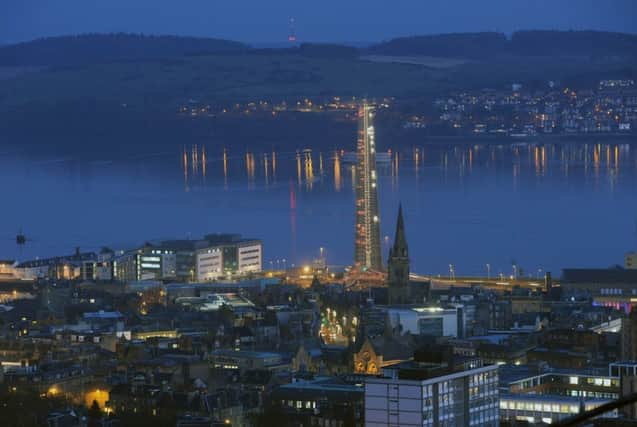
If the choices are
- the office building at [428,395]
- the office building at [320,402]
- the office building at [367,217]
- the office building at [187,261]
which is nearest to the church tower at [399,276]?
the office building at [367,217]

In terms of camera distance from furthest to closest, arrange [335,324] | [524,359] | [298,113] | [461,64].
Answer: [461,64] < [298,113] < [335,324] < [524,359]

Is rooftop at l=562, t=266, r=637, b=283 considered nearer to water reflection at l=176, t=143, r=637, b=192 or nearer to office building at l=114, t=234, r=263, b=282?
office building at l=114, t=234, r=263, b=282

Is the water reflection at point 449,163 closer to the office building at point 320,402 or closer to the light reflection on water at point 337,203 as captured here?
the light reflection on water at point 337,203

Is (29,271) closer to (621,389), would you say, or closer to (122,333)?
(122,333)

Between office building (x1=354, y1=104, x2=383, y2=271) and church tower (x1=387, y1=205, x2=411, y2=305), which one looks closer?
church tower (x1=387, y1=205, x2=411, y2=305)

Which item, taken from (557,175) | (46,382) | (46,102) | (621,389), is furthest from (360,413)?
(46,102)

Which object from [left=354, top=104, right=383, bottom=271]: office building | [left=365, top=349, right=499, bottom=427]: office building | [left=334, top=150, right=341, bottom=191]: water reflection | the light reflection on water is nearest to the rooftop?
[left=354, top=104, right=383, bottom=271]: office building

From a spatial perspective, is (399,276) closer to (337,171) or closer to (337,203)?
(337,203)

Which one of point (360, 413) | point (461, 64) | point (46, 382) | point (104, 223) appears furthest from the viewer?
point (461, 64)
